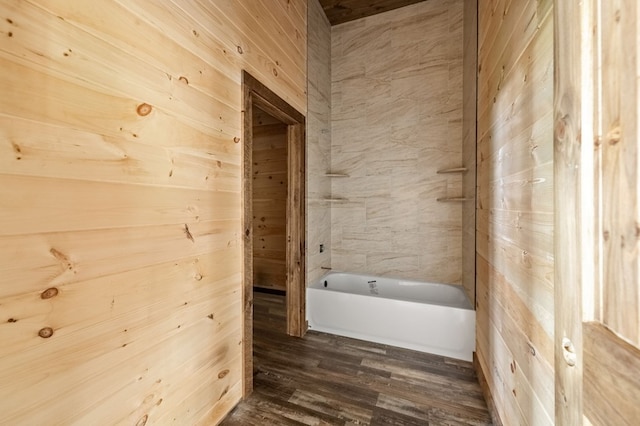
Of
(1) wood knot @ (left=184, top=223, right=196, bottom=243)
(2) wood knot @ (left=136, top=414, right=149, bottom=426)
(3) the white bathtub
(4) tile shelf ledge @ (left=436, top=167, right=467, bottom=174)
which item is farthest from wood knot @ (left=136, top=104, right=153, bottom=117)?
(4) tile shelf ledge @ (left=436, top=167, right=467, bottom=174)

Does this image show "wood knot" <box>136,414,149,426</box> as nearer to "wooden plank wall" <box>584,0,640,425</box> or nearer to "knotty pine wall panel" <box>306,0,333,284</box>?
"wooden plank wall" <box>584,0,640,425</box>

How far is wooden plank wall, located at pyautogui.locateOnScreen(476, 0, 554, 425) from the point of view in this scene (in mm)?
901

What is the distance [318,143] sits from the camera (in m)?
2.97

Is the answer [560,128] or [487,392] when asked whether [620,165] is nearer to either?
[560,128]

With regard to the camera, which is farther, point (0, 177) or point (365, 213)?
point (365, 213)

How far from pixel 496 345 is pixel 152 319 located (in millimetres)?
1919

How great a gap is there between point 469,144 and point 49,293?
2961 millimetres

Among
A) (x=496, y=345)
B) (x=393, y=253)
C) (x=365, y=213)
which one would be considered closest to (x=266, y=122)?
(x=365, y=213)

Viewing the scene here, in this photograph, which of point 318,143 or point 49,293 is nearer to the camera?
point 49,293

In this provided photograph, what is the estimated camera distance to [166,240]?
1.15 meters

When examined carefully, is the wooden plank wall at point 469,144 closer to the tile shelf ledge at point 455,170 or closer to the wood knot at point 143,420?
the tile shelf ledge at point 455,170

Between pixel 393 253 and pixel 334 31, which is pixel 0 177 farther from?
pixel 334 31

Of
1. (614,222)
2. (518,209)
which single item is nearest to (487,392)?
(518,209)

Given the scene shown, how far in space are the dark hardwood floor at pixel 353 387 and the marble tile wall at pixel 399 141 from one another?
1123mm
